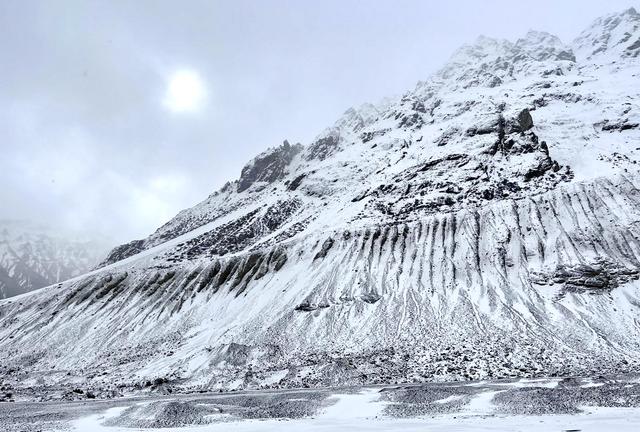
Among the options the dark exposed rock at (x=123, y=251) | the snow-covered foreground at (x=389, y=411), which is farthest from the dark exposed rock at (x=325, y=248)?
the dark exposed rock at (x=123, y=251)

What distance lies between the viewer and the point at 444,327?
149 feet

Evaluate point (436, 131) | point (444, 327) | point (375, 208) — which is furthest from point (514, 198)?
point (436, 131)

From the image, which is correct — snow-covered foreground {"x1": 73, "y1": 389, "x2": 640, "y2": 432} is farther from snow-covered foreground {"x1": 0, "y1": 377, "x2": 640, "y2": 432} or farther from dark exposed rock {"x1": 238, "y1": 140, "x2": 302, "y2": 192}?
dark exposed rock {"x1": 238, "y1": 140, "x2": 302, "y2": 192}

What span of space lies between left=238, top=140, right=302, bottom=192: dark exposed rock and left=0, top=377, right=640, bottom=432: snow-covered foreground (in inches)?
4998

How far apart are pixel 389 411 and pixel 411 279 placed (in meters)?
35.5

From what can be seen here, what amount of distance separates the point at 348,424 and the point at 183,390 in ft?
74.4

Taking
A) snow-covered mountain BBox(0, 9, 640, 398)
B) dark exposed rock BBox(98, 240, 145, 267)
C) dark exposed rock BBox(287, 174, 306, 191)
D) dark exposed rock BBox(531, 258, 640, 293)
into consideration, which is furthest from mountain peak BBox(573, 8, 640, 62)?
dark exposed rock BBox(98, 240, 145, 267)

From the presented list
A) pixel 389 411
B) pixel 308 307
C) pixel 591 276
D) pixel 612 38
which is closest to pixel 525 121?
pixel 591 276

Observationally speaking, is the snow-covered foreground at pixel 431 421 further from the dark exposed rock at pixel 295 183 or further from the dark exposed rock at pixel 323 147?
the dark exposed rock at pixel 323 147

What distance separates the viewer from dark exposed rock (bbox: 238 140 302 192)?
155 metres

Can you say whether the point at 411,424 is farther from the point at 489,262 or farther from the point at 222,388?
the point at 489,262

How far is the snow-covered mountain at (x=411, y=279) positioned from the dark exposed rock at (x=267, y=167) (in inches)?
1594

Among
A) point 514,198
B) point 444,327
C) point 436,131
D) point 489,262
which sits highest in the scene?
point 436,131

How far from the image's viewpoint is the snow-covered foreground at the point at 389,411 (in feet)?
62.9
